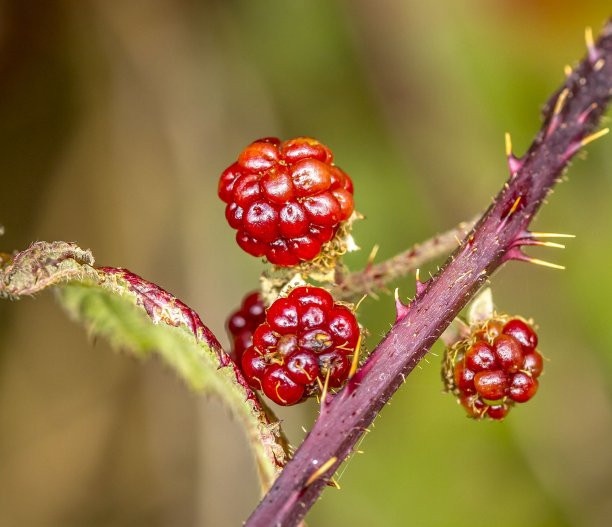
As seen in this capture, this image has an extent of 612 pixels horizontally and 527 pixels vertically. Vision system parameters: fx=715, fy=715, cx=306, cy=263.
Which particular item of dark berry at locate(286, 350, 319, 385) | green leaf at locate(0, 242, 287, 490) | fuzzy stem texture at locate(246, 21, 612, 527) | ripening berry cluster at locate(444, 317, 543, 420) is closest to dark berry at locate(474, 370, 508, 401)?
ripening berry cluster at locate(444, 317, 543, 420)

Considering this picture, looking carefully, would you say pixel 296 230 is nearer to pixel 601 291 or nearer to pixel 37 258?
pixel 37 258

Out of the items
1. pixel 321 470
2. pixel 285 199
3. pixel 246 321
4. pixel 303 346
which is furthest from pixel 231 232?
pixel 321 470

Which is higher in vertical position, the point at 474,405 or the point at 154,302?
the point at 474,405

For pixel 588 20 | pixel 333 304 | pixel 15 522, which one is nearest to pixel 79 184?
pixel 15 522

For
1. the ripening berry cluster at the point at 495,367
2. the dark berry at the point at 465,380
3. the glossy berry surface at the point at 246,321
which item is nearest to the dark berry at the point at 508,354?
the ripening berry cluster at the point at 495,367

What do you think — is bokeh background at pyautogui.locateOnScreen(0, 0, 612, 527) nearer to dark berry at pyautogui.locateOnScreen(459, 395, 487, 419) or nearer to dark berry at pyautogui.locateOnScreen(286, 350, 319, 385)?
dark berry at pyautogui.locateOnScreen(459, 395, 487, 419)

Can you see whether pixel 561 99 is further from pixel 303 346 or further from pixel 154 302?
pixel 154 302

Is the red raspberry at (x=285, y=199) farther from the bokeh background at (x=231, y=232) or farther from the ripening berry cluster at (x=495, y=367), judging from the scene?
the bokeh background at (x=231, y=232)

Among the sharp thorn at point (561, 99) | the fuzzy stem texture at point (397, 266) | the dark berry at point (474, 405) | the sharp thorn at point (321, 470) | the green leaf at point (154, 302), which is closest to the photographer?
the sharp thorn at point (321, 470)
